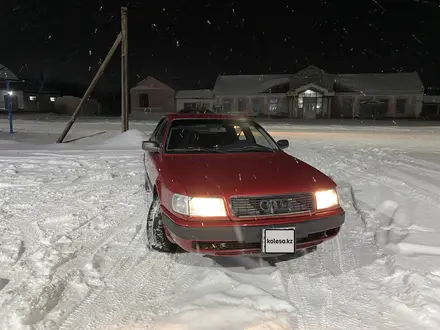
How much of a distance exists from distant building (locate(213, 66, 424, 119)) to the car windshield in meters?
36.6

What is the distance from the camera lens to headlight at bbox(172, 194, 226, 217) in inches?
126

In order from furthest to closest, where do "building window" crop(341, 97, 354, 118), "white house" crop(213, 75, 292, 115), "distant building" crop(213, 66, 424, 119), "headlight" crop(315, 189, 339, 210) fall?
"white house" crop(213, 75, 292, 115) < "building window" crop(341, 97, 354, 118) < "distant building" crop(213, 66, 424, 119) < "headlight" crop(315, 189, 339, 210)

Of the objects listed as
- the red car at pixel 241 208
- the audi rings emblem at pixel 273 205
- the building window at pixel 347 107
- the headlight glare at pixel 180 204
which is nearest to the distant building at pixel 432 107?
the building window at pixel 347 107

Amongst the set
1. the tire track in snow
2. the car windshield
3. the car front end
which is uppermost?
the car windshield

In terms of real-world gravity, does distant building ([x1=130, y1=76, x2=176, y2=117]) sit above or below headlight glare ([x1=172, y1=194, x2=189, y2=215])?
above

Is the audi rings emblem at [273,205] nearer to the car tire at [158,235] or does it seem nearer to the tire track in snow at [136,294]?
the tire track in snow at [136,294]

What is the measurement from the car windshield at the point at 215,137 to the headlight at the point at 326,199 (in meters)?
1.36

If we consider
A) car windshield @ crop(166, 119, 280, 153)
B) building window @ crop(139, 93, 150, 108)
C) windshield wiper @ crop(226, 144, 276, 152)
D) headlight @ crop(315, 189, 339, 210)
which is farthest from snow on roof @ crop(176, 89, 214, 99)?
headlight @ crop(315, 189, 339, 210)

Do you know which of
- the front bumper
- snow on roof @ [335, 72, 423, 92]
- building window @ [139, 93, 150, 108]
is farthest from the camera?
building window @ [139, 93, 150, 108]

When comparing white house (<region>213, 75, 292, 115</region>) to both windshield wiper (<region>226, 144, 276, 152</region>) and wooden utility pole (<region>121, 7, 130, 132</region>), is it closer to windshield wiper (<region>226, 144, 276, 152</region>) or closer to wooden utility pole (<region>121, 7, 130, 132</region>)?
wooden utility pole (<region>121, 7, 130, 132</region>)

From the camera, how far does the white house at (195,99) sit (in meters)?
46.6

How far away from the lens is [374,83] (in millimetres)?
41625

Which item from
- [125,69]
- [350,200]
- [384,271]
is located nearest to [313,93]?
[125,69]

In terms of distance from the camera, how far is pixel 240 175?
3.54 m
